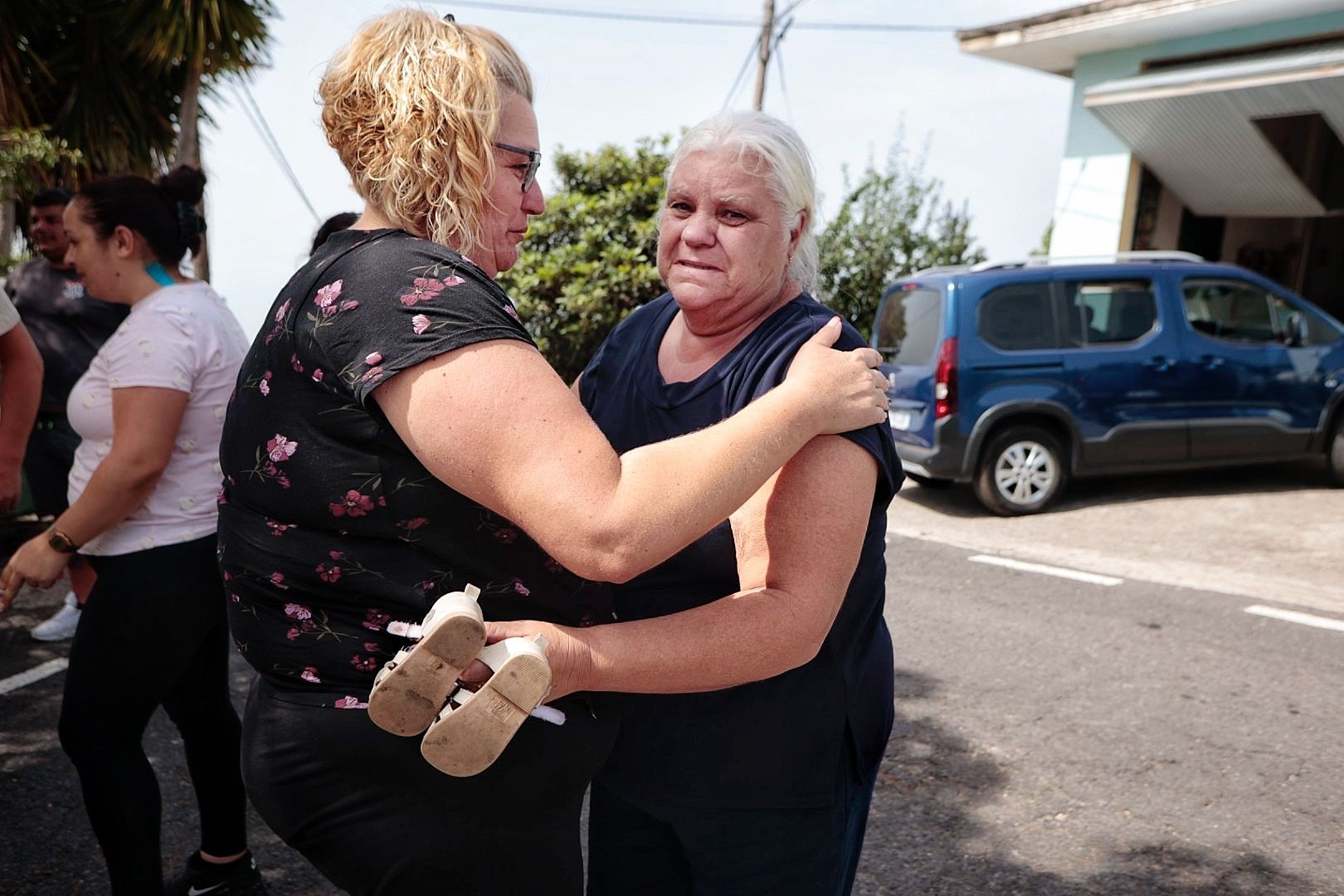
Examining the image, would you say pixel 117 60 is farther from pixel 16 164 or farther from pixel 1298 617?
pixel 1298 617

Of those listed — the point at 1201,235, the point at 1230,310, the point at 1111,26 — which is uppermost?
the point at 1111,26

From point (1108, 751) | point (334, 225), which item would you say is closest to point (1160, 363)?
point (1108, 751)

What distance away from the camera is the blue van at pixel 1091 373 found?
834 cm

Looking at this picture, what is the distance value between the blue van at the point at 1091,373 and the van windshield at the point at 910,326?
0.02m

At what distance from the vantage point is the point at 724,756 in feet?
5.87

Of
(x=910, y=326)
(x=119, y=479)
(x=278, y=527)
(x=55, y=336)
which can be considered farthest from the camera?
(x=910, y=326)

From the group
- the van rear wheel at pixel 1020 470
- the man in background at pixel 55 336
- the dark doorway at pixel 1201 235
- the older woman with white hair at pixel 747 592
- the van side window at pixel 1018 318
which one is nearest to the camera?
the older woman with white hair at pixel 747 592

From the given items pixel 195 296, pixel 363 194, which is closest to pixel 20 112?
pixel 195 296

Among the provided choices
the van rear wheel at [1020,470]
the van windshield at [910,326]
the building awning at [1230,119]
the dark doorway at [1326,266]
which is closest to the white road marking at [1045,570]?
the van rear wheel at [1020,470]

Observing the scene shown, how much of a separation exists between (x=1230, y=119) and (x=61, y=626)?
12794 mm

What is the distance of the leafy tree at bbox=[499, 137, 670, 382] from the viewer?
11148 millimetres

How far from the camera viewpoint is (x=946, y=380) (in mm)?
8258

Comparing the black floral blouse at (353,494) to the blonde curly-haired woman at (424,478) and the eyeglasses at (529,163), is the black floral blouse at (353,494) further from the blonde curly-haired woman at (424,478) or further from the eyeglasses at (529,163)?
the eyeglasses at (529,163)

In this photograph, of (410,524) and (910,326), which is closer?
(410,524)
